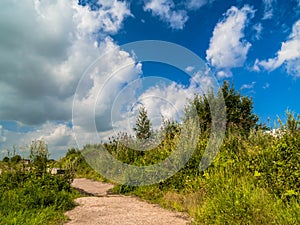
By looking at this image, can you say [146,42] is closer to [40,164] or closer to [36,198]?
[40,164]

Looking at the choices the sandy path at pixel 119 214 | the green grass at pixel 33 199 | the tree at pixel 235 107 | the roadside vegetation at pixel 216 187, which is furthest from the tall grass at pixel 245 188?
the tree at pixel 235 107

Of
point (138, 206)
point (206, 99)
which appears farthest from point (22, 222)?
point (206, 99)

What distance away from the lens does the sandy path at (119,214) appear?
201 inches

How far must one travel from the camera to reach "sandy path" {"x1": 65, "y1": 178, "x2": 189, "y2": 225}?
5.09 metres

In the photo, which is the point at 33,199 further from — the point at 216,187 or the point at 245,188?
the point at 245,188

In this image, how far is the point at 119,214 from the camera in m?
5.68

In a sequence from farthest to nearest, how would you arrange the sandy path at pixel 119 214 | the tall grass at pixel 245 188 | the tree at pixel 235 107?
the tree at pixel 235 107
the sandy path at pixel 119 214
the tall grass at pixel 245 188

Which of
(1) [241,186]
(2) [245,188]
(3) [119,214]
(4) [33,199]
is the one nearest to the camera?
(2) [245,188]

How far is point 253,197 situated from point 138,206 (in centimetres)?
305

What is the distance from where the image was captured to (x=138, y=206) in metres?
6.54

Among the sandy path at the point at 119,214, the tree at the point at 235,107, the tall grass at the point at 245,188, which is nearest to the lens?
the tall grass at the point at 245,188

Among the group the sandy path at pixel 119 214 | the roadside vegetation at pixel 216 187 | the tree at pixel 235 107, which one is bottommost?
the sandy path at pixel 119 214

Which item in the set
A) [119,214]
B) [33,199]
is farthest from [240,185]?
[33,199]

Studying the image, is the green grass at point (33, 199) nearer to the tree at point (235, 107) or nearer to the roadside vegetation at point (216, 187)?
the roadside vegetation at point (216, 187)
